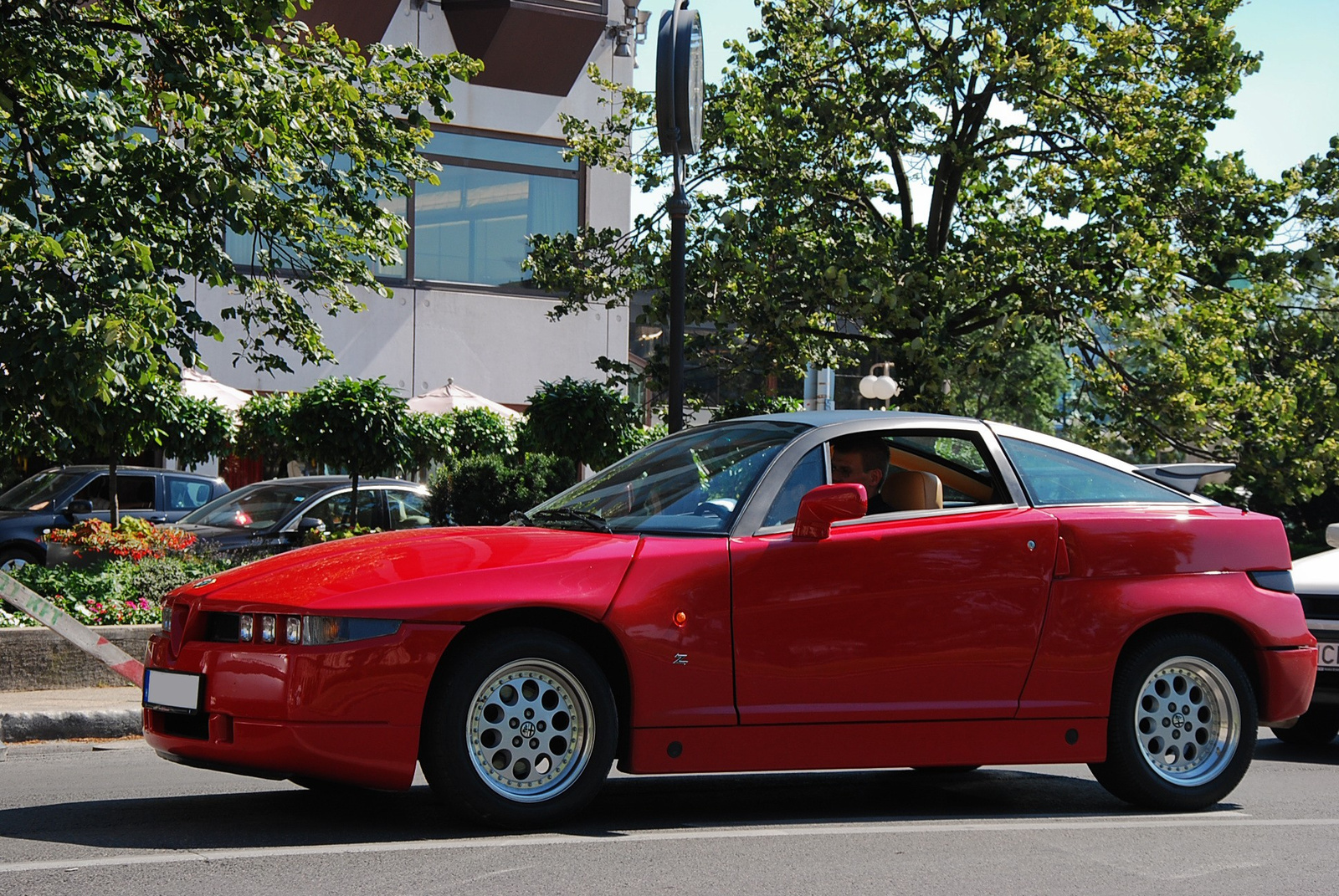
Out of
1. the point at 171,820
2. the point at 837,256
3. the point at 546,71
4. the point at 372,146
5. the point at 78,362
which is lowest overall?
the point at 171,820

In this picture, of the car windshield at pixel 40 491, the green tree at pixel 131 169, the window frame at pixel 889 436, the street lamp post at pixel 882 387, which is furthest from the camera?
the street lamp post at pixel 882 387

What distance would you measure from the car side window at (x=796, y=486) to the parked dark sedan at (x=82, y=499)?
46.7ft

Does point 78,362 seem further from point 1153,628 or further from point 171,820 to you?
point 1153,628

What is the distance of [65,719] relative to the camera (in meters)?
8.73

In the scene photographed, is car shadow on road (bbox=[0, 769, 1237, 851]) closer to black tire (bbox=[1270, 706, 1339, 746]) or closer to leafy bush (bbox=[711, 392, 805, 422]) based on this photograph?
black tire (bbox=[1270, 706, 1339, 746])

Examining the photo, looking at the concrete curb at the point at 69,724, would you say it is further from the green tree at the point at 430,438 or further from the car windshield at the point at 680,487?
the green tree at the point at 430,438

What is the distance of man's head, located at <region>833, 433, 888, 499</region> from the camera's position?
598 cm

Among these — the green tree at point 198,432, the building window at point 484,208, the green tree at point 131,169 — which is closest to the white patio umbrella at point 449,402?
the green tree at point 198,432

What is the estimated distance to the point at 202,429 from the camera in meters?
19.4

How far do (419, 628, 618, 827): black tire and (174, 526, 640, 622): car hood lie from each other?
17cm

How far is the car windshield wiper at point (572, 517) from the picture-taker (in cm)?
573

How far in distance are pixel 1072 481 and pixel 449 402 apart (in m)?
15.7

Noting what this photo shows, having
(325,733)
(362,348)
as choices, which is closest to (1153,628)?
(325,733)

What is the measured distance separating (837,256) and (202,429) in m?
9.23
